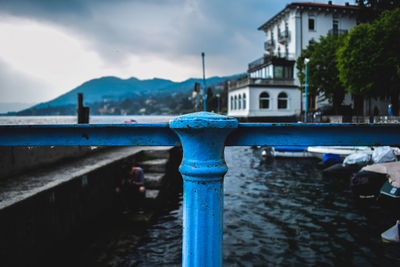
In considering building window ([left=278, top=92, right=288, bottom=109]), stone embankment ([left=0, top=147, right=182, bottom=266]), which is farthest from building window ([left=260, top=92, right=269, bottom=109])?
stone embankment ([left=0, top=147, right=182, bottom=266])

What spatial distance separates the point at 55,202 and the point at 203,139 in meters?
5.16

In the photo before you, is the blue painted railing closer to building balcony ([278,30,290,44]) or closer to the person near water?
the person near water

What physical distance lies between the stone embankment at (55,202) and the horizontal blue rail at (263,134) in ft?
11.0

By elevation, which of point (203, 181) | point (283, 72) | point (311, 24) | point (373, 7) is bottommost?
point (203, 181)

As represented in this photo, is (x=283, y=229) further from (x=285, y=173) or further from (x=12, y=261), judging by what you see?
(x=285, y=173)

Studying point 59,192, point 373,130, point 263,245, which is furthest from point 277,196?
point 373,130

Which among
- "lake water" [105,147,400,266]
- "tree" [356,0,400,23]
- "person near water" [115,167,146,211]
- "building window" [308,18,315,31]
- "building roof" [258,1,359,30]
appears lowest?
"lake water" [105,147,400,266]

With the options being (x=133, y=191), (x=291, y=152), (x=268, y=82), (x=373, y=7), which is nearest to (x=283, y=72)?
(x=268, y=82)

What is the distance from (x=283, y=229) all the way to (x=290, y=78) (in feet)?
107

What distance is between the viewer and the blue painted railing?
147cm

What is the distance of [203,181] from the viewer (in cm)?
146

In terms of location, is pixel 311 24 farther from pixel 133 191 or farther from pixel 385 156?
pixel 133 191

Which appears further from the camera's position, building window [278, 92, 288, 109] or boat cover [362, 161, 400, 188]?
building window [278, 92, 288, 109]

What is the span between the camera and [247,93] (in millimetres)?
36250
